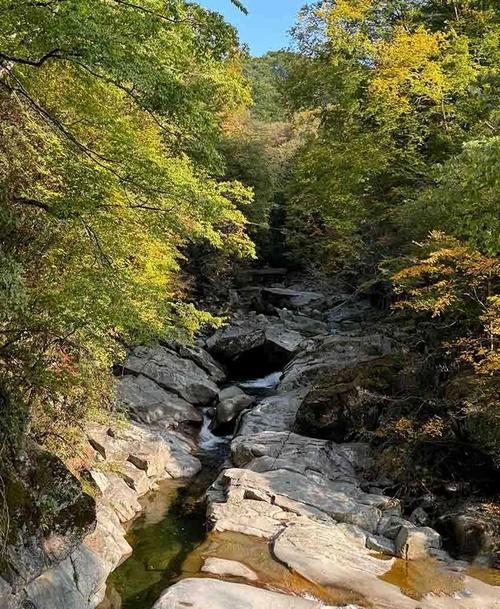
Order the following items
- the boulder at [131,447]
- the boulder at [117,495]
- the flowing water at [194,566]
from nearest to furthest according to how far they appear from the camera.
Result: the flowing water at [194,566]
the boulder at [117,495]
the boulder at [131,447]

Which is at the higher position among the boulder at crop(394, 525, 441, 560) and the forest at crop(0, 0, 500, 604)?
the forest at crop(0, 0, 500, 604)

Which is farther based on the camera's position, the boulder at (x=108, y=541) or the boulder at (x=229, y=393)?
the boulder at (x=229, y=393)

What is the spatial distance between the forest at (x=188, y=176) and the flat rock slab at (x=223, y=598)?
2.46m

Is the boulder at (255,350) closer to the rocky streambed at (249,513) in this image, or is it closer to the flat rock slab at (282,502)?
the rocky streambed at (249,513)

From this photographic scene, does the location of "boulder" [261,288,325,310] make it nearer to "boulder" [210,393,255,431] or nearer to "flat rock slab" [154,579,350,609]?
"boulder" [210,393,255,431]

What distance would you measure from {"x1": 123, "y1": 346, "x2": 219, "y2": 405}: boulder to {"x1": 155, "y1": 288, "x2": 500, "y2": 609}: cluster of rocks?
2082 mm

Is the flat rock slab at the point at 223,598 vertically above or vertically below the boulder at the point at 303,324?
below

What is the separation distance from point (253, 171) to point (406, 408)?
58.9 feet

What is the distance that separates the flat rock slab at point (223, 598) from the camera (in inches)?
242

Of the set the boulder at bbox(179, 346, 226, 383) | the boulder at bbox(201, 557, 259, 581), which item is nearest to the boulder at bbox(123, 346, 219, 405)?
the boulder at bbox(179, 346, 226, 383)

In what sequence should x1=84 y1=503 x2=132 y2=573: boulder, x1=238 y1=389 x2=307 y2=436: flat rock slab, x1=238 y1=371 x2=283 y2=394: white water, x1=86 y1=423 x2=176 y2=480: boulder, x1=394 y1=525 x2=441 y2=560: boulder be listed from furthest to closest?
x1=238 y1=371 x2=283 y2=394: white water, x1=238 y1=389 x2=307 y2=436: flat rock slab, x1=86 y1=423 x2=176 y2=480: boulder, x1=394 y1=525 x2=441 y2=560: boulder, x1=84 y1=503 x2=132 y2=573: boulder

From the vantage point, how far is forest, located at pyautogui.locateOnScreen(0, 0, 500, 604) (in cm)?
588

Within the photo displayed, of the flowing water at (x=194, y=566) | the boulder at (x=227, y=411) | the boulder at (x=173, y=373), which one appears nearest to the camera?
the flowing water at (x=194, y=566)

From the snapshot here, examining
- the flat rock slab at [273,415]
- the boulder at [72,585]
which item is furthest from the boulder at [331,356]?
the boulder at [72,585]
